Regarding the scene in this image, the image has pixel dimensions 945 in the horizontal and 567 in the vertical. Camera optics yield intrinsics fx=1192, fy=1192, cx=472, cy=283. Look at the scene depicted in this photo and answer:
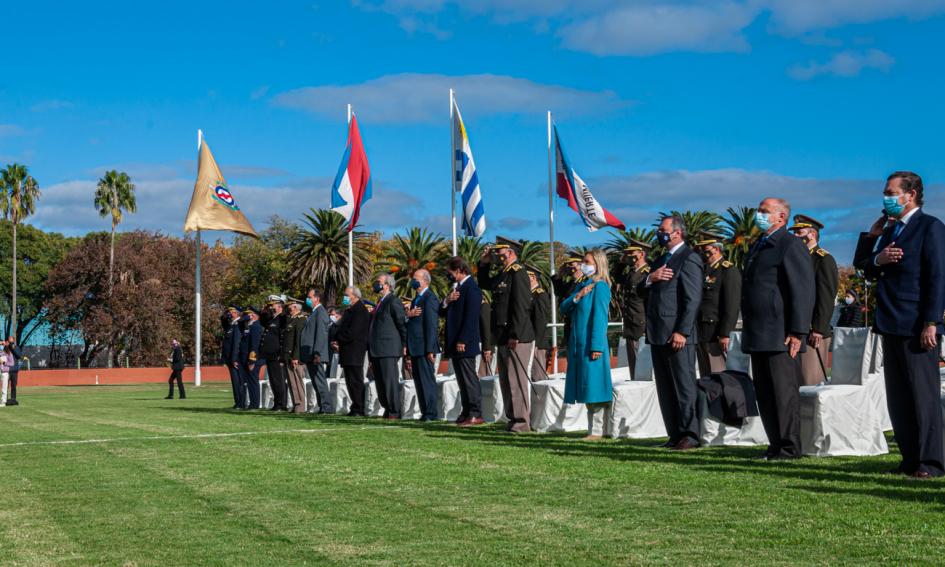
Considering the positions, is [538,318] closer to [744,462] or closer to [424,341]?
[424,341]

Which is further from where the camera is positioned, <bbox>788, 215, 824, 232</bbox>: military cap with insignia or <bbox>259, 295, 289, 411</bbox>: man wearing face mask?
<bbox>259, 295, 289, 411</bbox>: man wearing face mask

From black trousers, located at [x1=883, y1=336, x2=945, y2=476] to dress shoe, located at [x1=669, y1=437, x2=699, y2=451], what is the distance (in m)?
2.67

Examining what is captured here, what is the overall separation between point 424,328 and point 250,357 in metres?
8.22

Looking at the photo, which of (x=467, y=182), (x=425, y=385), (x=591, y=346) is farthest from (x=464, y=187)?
(x=591, y=346)

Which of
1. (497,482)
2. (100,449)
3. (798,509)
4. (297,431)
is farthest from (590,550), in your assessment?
(297,431)

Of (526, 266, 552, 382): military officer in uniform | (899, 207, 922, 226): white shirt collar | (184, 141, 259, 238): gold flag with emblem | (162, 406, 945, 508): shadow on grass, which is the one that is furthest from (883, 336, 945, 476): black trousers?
(184, 141, 259, 238): gold flag with emblem

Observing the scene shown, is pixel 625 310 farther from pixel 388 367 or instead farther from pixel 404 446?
pixel 404 446

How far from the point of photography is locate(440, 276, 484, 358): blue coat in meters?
15.1

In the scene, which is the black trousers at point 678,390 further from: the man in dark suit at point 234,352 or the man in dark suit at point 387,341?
the man in dark suit at point 234,352

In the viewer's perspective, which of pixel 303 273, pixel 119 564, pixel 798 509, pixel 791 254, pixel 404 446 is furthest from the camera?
pixel 303 273

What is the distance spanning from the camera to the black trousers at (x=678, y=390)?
11070 mm

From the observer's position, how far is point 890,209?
28.6 feet

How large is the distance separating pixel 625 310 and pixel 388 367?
146 inches

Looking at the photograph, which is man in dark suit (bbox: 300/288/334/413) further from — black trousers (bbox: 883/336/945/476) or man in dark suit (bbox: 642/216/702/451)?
black trousers (bbox: 883/336/945/476)
